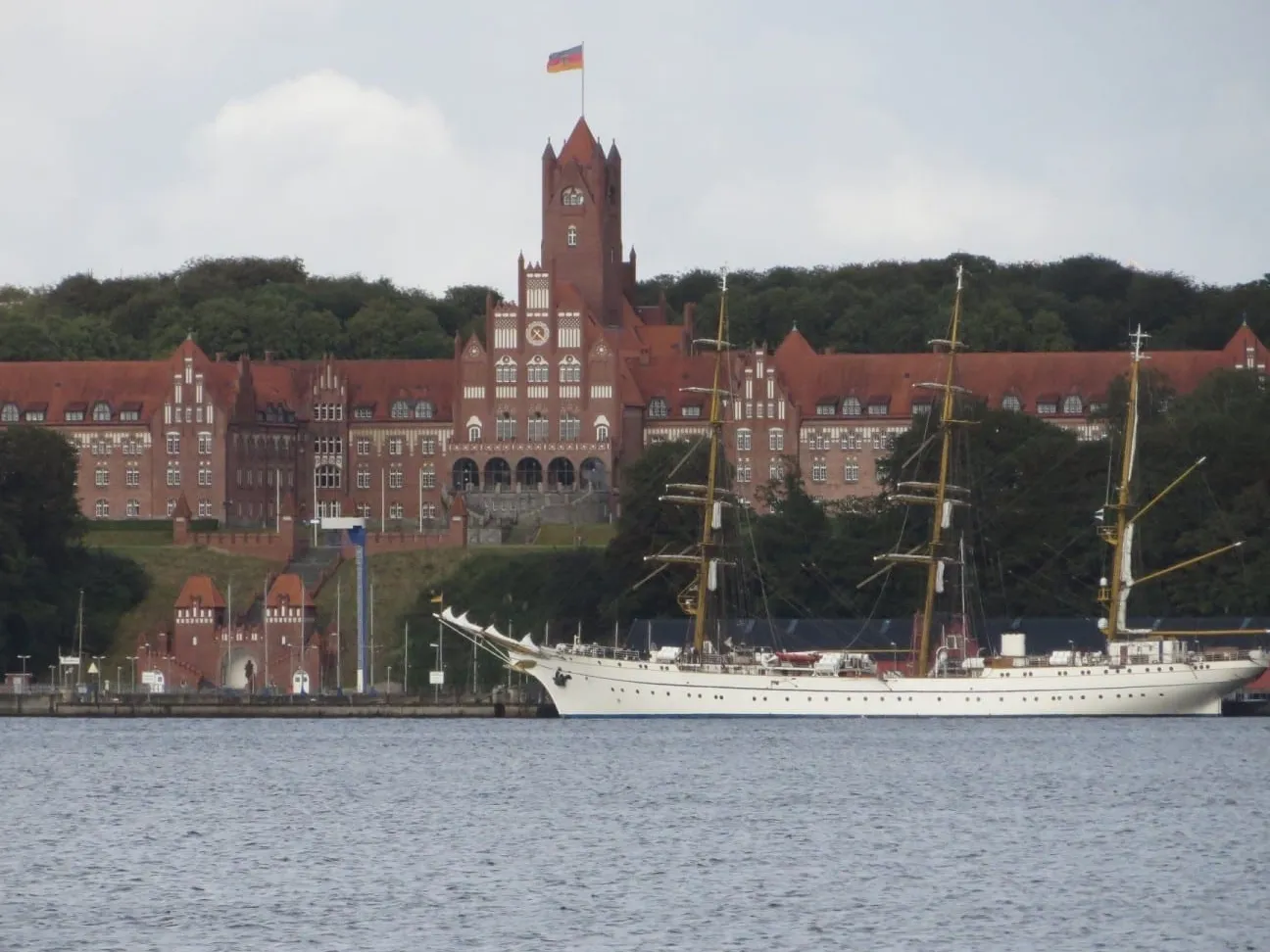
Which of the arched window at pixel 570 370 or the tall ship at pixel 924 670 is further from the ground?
the arched window at pixel 570 370

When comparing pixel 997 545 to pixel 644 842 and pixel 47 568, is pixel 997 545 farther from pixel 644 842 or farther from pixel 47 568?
pixel 644 842

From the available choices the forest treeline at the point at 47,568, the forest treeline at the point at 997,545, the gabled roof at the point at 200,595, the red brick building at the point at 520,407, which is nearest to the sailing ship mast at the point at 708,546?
the forest treeline at the point at 997,545

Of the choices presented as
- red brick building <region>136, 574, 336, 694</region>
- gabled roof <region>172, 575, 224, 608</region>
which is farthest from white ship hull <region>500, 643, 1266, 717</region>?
gabled roof <region>172, 575, 224, 608</region>

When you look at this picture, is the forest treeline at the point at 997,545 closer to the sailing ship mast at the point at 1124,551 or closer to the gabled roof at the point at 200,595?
the sailing ship mast at the point at 1124,551

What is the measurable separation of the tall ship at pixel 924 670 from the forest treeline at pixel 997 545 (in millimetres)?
3845

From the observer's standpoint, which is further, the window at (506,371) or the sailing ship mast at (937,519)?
the window at (506,371)

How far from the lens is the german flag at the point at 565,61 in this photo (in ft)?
551

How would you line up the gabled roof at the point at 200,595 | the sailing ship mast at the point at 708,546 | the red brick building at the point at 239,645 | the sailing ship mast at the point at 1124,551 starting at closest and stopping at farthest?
the sailing ship mast at the point at 1124,551, the sailing ship mast at the point at 708,546, the red brick building at the point at 239,645, the gabled roof at the point at 200,595

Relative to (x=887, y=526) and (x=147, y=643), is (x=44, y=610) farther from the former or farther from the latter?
(x=887, y=526)

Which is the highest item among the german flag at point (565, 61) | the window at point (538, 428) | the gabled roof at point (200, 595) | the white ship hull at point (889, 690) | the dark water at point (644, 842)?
the german flag at point (565, 61)

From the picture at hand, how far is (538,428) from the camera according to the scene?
178750mm

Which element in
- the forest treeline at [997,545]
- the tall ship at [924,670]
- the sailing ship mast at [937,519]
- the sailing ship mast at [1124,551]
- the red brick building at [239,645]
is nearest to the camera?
the tall ship at [924,670]

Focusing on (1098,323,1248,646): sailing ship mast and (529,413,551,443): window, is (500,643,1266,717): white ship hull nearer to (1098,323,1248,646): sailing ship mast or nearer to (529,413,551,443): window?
(1098,323,1248,646): sailing ship mast

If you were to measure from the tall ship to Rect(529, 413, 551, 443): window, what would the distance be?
5159 centimetres
